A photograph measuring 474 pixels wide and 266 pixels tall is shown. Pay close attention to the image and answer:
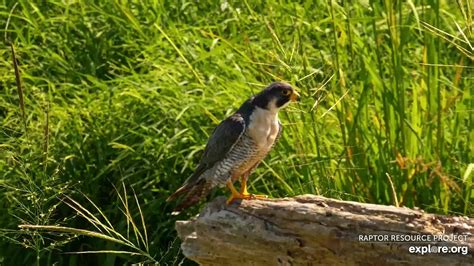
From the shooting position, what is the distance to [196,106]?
535 centimetres

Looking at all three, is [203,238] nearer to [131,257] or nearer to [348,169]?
[348,169]

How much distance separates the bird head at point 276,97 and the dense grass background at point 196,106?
Result: 3.8 inches

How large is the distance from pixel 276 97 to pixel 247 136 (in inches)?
6.9

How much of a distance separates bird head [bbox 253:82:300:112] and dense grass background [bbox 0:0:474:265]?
0.32 ft

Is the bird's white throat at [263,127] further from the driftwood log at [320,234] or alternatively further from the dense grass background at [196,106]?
the driftwood log at [320,234]

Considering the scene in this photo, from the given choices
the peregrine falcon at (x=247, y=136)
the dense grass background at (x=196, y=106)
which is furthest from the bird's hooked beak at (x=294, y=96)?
the dense grass background at (x=196, y=106)

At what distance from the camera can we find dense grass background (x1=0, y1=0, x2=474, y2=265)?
15.6 ft

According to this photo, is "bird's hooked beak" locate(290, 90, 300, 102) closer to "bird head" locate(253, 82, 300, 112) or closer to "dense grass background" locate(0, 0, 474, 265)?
"bird head" locate(253, 82, 300, 112)

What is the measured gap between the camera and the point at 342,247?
379cm

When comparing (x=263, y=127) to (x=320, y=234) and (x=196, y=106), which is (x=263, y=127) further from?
(x=196, y=106)

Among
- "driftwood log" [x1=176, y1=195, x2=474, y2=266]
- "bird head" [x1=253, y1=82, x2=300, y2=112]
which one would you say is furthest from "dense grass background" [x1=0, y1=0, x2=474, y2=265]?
"driftwood log" [x1=176, y1=195, x2=474, y2=266]

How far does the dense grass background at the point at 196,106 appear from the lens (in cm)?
475

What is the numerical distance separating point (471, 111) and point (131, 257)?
1567 millimetres

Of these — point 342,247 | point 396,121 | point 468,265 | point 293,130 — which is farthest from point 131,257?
point 468,265
